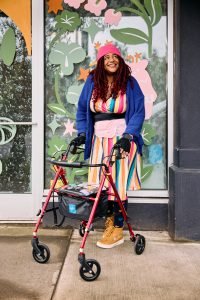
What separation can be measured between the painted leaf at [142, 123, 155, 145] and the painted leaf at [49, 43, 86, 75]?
1.06 meters

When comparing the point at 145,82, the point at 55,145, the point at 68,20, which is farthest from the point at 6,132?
the point at 145,82

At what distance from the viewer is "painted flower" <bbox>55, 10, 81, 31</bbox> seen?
475 cm

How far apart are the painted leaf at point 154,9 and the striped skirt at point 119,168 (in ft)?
5.04

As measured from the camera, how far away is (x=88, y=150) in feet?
13.8

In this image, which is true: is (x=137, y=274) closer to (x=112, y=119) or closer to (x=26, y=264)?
(x=26, y=264)

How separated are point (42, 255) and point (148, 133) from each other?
187 centimetres

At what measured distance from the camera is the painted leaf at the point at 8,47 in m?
4.89

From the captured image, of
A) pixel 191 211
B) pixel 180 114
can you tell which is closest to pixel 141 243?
pixel 191 211

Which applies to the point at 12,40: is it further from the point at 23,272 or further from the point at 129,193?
the point at 23,272

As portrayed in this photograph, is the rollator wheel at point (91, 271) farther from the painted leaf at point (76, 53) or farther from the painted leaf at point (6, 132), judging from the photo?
the painted leaf at point (76, 53)

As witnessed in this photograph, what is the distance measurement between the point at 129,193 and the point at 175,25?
1.89 metres

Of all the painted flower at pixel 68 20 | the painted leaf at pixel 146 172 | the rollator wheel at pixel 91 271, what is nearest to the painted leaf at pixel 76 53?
the painted flower at pixel 68 20

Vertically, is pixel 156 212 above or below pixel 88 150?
below

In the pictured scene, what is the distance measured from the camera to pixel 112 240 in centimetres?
407
